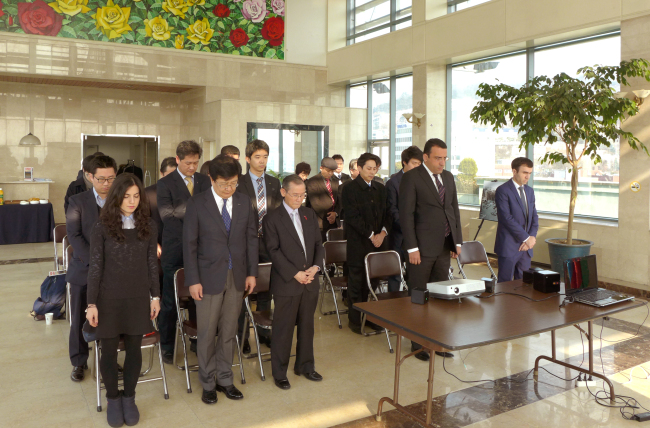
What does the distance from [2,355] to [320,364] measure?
2.80m

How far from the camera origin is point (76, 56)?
11461 mm

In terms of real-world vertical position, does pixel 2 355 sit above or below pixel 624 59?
below

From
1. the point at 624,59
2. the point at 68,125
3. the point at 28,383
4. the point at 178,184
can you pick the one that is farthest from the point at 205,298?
the point at 68,125

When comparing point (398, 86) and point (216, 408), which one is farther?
point (398, 86)

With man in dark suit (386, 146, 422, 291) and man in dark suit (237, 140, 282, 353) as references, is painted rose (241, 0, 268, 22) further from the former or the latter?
man in dark suit (237, 140, 282, 353)

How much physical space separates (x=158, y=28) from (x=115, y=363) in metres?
10.5

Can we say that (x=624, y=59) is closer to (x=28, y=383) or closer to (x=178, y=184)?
(x=178, y=184)

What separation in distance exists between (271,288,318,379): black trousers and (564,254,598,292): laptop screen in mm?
1835

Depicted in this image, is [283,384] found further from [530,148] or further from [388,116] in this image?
[388,116]

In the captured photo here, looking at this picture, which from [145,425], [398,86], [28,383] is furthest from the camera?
[398,86]

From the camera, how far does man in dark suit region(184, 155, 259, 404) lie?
377 centimetres

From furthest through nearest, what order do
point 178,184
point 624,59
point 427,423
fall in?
point 624,59 → point 178,184 → point 427,423

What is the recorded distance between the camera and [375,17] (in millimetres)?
13008

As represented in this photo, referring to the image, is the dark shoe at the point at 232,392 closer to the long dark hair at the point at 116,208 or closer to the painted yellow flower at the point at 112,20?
the long dark hair at the point at 116,208
